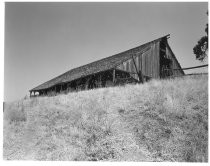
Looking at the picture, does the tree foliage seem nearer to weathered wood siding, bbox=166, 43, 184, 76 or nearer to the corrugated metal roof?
weathered wood siding, bbox=166, 43, 184, 76

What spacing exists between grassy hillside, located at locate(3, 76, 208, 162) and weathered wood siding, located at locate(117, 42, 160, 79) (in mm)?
7095

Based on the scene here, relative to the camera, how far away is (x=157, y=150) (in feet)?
12.4

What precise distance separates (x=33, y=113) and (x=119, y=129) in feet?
9.91

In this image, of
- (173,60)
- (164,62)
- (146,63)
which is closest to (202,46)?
(146,63)

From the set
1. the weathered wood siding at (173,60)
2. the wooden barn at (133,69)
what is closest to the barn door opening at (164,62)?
the wooden barn at (133,69)

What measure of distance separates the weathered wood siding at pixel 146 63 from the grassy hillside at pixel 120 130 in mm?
7095

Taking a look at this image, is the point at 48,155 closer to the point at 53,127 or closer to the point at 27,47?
the point at 53,127

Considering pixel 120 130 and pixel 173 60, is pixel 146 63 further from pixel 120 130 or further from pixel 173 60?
pixel 120 130

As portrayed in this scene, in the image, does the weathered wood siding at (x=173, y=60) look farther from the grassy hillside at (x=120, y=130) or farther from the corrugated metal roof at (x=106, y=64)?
the grassy hillside at (x=120, y=130)

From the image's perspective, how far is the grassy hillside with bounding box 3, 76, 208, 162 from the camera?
12.5 ft

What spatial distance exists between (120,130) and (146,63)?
403 inches

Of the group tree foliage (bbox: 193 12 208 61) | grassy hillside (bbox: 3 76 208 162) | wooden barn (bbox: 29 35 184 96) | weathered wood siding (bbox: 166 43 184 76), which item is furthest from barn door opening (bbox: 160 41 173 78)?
grassy hillside (bbox: 3 76 208 162)

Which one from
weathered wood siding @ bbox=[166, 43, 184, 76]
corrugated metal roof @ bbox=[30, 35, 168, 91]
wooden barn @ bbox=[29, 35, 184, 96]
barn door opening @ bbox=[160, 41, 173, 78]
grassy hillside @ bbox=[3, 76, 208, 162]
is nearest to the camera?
grassy hillside @ bbox=[3, 76, 208, 162]
